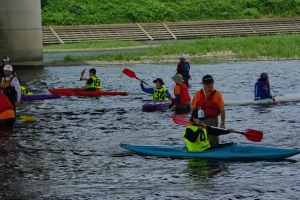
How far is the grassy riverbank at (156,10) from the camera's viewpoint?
67750 millimetres

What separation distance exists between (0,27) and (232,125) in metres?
24.9

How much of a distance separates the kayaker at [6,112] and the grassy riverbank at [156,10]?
45.5m

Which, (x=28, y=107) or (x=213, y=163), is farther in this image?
(x=28, y=107)

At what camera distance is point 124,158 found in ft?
52.8

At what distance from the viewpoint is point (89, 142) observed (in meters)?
18.4

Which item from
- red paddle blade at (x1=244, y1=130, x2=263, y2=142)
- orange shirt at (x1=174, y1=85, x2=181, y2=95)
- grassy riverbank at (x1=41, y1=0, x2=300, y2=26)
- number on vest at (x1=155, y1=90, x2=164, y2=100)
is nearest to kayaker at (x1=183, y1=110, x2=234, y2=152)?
red paddle blade at (x1=244, y1=130, x2=263, y2=142)

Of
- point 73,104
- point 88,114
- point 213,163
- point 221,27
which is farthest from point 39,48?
point 213,163

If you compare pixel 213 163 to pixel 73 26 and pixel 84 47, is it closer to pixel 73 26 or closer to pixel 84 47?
pixel 84 47

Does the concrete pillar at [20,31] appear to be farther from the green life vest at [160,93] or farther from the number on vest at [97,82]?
the green life vest at [160,93]

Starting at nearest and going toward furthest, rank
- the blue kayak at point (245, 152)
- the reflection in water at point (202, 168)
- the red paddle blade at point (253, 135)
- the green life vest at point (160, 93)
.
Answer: the reflection in water at point (202, 168)
the blue kayak at point (245, 152)
the red paddle blade at point (253, 135)
the green life vest at point (160, 93)

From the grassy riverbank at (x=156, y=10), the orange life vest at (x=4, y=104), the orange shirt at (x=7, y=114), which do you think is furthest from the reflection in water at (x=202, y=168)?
the grassy riverbank at (x=156, y=10)

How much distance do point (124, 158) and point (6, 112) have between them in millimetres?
4855

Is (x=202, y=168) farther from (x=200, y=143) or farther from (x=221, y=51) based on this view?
(x=221, y=51)

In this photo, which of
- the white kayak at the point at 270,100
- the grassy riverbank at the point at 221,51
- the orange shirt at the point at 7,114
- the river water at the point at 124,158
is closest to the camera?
the river water at the point at 124,158
